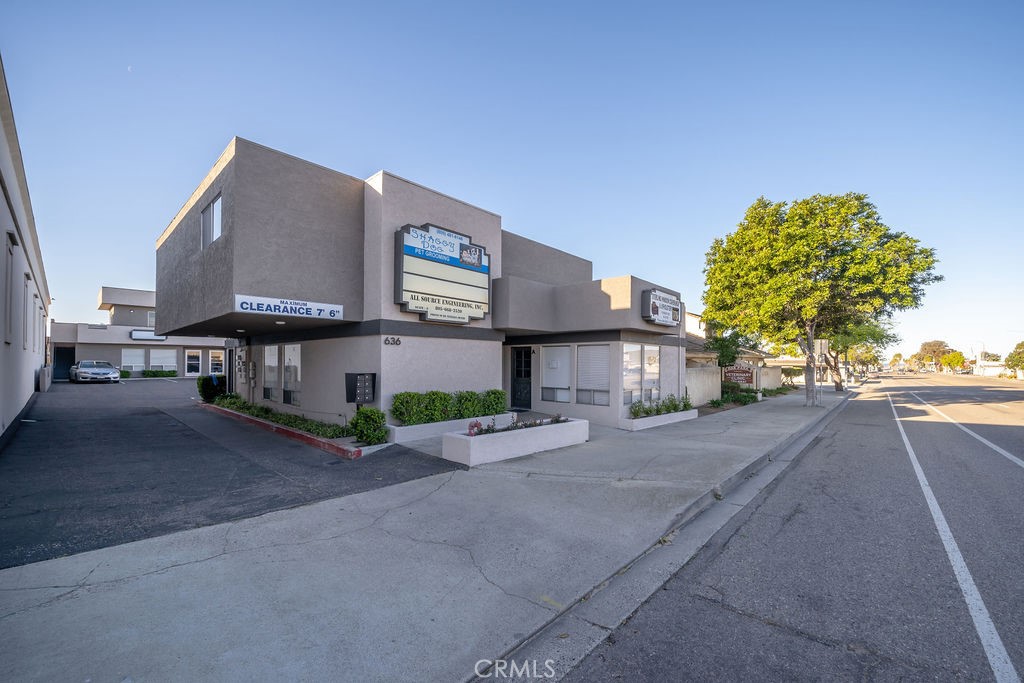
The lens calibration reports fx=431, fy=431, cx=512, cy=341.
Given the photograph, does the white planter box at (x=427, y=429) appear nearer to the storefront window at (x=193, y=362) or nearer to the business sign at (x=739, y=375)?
the business sign at (x=739, y=375)

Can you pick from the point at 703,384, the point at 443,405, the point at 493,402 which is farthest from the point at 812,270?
the point at 443,405

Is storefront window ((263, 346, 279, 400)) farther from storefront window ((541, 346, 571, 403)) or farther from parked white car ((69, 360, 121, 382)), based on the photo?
parked white car ((69, 360, 121, 382))

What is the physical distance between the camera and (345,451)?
9258 mm

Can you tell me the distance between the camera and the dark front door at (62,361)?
36.0 meters

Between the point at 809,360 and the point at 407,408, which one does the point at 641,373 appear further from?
the point at 809,360

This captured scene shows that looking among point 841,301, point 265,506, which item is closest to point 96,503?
point 265,506

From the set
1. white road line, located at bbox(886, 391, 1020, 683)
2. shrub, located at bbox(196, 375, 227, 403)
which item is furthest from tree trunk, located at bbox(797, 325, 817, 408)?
shrub, located at bbox(196, 375, 227, 403)

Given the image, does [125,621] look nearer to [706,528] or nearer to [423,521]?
[423,521]

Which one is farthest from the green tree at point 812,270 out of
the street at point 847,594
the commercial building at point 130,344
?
the commercial building at point 130,344

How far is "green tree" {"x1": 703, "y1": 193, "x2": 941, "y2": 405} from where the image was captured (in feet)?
61.3

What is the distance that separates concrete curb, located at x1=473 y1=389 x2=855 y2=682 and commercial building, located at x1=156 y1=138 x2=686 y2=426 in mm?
7279

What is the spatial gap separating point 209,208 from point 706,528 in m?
13.3

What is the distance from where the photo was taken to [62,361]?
36094mm

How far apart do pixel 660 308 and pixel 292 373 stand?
12.4 metres
